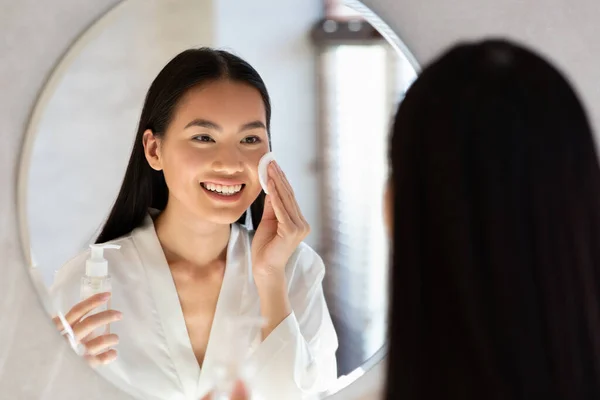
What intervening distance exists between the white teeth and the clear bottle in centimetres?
13

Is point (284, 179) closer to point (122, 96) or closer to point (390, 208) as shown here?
point (122, 96)

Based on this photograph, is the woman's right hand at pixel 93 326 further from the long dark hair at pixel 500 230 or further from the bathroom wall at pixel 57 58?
the long dark hair at pixel 500 230

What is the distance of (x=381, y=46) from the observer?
3.11 feet

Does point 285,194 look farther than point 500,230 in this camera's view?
Yes

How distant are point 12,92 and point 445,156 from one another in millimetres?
598

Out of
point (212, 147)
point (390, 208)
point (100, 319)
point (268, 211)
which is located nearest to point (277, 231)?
point (268, 211)

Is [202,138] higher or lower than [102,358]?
higher

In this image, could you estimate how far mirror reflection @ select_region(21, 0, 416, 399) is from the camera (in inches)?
35.4

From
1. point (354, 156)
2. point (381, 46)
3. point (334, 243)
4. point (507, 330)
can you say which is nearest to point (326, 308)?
point (334, 243)

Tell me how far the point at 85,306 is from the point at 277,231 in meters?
0.24

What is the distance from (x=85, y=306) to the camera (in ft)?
3.04

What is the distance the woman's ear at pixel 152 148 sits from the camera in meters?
0.90

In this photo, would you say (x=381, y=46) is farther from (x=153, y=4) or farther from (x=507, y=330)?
(x=507, y=330)

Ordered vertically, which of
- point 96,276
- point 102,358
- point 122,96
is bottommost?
point 102,358
